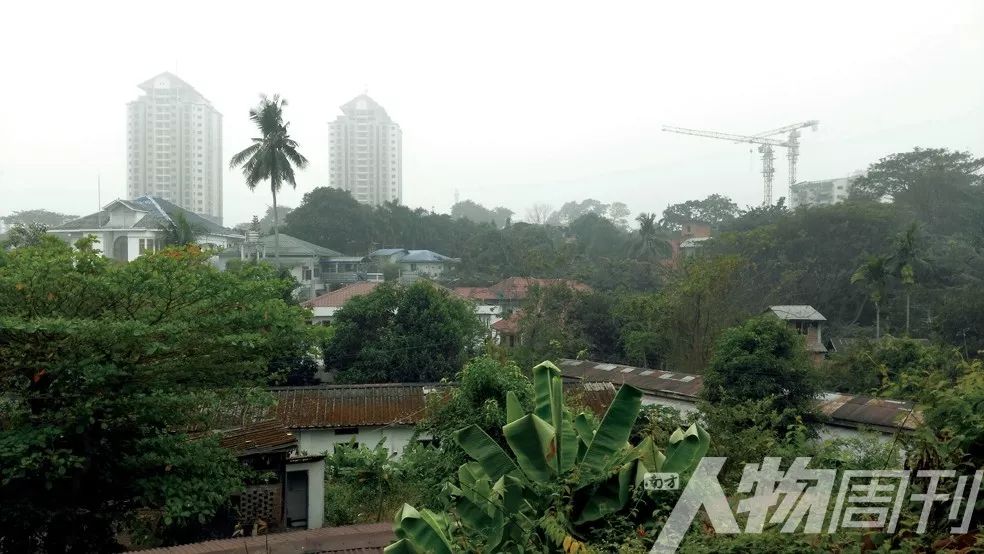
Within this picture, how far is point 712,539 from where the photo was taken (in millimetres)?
3967

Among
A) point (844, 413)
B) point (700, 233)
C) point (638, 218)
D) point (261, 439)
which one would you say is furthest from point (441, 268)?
point (261, 439)

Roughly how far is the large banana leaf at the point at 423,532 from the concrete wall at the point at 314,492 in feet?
19.3

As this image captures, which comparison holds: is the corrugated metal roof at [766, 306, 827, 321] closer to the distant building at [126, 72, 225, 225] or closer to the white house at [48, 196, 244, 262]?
the white house at [48, 196, 244, 262]

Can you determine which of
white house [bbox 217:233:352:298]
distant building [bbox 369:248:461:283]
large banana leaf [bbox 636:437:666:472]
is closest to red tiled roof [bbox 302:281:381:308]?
white house [bbox 217:233:352:298]

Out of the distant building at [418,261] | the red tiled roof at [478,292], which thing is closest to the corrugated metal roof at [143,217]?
the red tiled roof at [478,292]

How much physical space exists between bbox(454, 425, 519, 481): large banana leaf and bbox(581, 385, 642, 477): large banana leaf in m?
0.58

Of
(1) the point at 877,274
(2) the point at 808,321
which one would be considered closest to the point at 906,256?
(1) the point at 877,274

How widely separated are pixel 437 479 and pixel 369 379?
14234mm

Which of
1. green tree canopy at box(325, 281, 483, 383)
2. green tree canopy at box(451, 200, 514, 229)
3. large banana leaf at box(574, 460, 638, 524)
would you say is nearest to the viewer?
large banana leaf at box(574, 460, 638, 524)

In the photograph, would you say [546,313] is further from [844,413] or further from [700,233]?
[700,233]

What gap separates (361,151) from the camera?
81250mm

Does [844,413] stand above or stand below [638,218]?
below

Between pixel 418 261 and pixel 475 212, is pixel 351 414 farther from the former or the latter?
pixel 475 212

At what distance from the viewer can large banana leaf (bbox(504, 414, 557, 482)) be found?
187 inches
